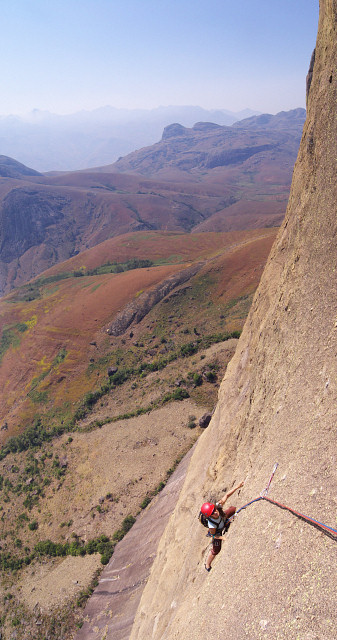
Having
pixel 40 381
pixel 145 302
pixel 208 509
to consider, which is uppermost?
pixel 208 509

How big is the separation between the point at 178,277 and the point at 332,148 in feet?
165

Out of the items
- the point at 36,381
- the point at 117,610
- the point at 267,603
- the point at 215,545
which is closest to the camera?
the point at 267,603

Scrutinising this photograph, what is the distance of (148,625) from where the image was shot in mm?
12453

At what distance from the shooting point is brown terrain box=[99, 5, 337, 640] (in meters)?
5.46

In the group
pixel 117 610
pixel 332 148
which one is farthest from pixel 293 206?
pixel 117 610

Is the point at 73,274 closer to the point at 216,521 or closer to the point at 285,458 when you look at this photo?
the point at 216,521

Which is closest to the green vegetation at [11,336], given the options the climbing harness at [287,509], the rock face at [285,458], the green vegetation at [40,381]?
the green vegetation at [40,381]

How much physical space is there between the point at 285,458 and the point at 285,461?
0.09 m

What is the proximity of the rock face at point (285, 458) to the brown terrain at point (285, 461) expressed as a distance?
3 centimetres

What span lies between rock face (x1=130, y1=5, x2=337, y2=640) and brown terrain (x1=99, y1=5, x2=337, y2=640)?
1.1 inches

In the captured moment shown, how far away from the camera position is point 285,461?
7.44 metres

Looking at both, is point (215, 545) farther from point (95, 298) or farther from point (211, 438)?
point (95, 298)

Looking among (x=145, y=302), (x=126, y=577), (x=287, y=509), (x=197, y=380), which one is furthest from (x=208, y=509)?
(x=145, y=302)

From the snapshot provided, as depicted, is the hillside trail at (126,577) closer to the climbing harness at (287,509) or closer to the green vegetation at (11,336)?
the climbing harness at (287,509)
